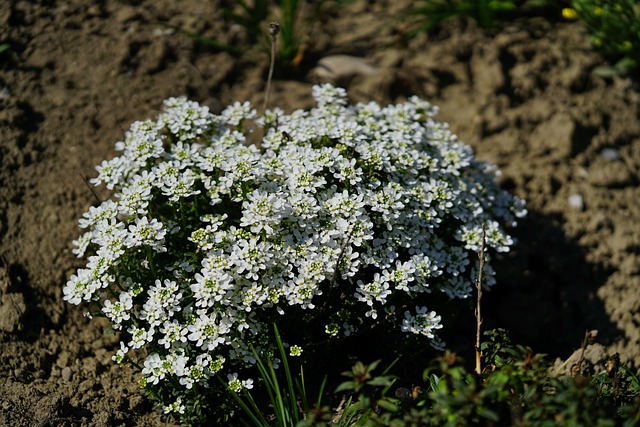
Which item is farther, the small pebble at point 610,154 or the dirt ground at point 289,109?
the small pebble at point 610,154

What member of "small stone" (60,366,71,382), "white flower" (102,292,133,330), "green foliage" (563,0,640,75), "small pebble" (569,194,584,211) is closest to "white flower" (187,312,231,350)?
"white flower" (102,292,133,330)

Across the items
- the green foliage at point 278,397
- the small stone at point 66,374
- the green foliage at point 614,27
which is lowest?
the small stone at point 66,374

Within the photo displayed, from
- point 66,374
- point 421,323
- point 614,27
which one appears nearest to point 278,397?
point 421,323

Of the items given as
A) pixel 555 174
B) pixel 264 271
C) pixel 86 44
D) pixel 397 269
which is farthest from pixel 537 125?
pixel 86 44

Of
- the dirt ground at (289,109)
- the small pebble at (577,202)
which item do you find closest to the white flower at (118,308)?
the dirt ground at (289,109)

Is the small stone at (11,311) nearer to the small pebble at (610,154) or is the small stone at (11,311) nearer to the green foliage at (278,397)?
the green foliage at (278,397)

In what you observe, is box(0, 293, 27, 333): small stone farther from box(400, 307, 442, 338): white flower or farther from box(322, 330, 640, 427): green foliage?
box(400, 307, 442, 338): white flower

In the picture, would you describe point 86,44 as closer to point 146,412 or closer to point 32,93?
point 32,93
